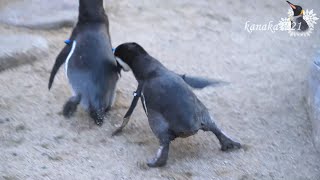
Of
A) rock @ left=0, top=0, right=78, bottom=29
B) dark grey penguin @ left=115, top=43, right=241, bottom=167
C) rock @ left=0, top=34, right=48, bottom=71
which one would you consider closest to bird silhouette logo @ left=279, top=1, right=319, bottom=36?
rock @ left=0, top=0, right=78, bottom=29

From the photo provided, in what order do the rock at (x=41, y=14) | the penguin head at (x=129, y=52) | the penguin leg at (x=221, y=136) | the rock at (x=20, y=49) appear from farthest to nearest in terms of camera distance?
the rock at (x=41, y=14) → the rock at (x=20, y=49) → the penguin head at (x=129, y=52) → the penguin leg at (x=221, y=136)

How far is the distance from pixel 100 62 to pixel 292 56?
1.70 m

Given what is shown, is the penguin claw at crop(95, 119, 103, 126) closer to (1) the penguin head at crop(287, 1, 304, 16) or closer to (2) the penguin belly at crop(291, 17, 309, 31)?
(2) the penguin belly at crop(291, 17, 309, 31)

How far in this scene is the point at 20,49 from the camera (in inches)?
164

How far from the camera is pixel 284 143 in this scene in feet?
10.6

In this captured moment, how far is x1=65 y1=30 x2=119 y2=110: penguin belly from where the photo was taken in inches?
133

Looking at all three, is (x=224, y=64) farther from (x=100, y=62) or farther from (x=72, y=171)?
(x=72, y=171)

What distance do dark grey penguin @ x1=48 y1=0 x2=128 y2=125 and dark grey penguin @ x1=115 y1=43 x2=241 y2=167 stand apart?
253 millimetres

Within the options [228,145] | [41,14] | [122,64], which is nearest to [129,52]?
[122,64]

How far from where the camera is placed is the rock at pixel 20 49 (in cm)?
406

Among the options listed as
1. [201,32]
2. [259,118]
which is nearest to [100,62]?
[259,118]

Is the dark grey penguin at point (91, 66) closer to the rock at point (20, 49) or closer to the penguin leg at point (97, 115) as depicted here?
the penguin leg at point (97, 115)

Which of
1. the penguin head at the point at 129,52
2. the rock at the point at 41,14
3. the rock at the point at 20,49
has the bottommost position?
the rock at the point at 41,14

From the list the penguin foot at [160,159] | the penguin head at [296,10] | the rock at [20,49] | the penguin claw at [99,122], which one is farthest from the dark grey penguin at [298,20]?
the penguin foot at [160,159]
